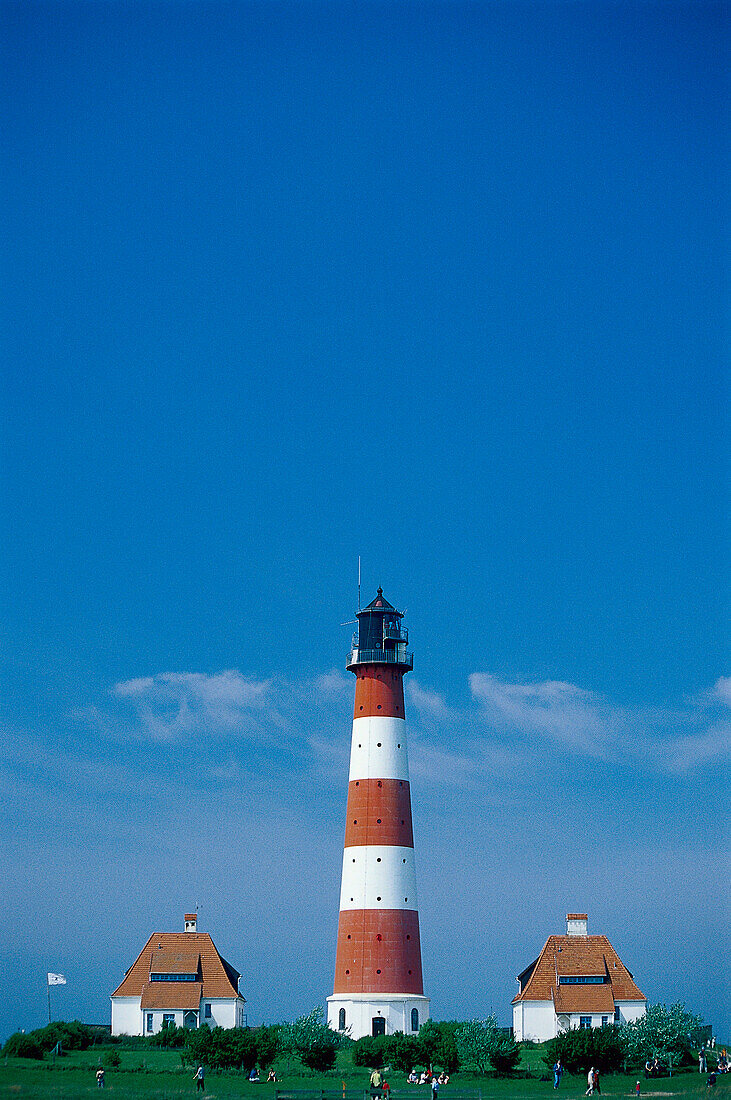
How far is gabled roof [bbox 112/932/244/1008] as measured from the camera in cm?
6731

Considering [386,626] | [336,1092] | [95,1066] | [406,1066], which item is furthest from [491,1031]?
[386,626]

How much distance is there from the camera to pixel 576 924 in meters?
71.6

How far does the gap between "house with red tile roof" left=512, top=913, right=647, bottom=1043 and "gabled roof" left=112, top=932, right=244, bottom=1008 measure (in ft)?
48.4

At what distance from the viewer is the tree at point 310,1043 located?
5553 cm

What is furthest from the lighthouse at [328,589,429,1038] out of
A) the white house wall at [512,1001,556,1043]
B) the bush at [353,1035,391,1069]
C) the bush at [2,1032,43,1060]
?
the bush at [2,1032,43,1060]

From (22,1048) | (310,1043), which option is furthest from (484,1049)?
(22,1048)

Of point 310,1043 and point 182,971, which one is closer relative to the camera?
point 310,1043

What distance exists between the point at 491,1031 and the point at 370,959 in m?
8.71

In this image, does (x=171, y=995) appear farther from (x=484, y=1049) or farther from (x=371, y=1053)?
(x=484, y=1049)

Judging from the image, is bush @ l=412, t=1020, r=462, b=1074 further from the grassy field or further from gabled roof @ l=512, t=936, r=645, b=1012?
gabled roof @ l=512, t=936, r=645, b=1012

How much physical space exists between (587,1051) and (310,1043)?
449 inches

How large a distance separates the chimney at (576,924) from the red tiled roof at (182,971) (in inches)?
704

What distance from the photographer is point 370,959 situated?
61.7 meters

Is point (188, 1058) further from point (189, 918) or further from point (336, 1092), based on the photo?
point (189, 918)
